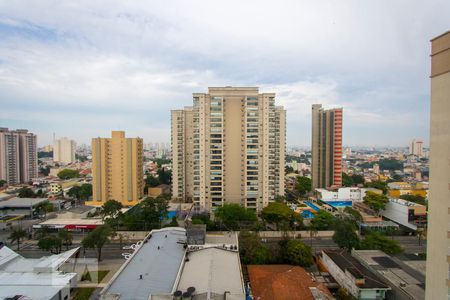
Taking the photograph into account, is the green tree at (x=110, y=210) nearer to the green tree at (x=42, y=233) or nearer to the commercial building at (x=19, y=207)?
the green tree at (x=42, y=233)

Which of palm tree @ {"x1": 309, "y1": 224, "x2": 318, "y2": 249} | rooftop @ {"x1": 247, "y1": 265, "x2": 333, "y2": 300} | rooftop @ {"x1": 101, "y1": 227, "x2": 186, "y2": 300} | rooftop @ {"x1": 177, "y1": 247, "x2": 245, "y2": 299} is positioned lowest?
palm tree @ {"x1": 309, "y1": 224, "x2": 318, "y2": 249}

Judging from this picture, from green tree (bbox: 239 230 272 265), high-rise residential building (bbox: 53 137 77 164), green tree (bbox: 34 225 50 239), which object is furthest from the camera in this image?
high-rise residential building (bbox: 53 137 77 164)

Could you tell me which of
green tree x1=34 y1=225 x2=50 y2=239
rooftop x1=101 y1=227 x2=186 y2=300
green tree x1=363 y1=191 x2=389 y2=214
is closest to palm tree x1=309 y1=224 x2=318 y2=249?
green tree x1=363 y1=191 x2=389 y2=214

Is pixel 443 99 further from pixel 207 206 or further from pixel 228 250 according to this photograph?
pixel 207 206

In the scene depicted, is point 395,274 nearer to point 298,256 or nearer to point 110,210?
point 298,256

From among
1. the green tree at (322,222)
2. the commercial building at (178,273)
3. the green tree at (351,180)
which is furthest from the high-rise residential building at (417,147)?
the commercial building at (178,273)

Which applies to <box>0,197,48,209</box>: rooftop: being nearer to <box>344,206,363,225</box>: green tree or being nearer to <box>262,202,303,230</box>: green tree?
<box>262,202,303,230</box>: green tree

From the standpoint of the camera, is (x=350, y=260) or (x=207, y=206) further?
(x=207, y=206)

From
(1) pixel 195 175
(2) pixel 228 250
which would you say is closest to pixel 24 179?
(1) pixel 195 175

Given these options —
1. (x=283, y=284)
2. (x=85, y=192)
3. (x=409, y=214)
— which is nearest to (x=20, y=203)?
(x=85, y=192)
